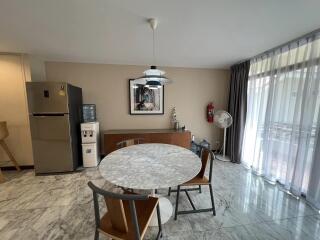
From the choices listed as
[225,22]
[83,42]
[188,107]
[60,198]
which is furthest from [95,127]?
[225,22]

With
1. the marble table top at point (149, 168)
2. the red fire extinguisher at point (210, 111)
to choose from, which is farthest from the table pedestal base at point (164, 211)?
the red fire extinguisher at point (210, 111)

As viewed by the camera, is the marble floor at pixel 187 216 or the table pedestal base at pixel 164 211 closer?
the marble floor at pixel 187 216

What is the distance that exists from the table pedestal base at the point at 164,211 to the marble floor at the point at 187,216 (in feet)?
0.24

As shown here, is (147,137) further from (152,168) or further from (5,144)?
(5,144)

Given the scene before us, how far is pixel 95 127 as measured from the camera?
11.1ft

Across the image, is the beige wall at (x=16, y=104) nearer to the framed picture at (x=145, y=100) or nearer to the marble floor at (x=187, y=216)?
the marble floor at (x=187, y=216)

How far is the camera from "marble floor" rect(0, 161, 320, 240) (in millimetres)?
1705

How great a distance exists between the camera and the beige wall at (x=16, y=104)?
302 cm

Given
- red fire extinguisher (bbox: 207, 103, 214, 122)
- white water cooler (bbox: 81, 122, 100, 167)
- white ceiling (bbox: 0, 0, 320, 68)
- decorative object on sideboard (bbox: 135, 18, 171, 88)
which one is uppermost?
white ceiling (bbox: 0, 0, 320, 68)

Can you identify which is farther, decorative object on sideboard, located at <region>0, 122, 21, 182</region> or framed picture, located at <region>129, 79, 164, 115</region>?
framed picture, located at <region>129, 79, 164, 115</region>

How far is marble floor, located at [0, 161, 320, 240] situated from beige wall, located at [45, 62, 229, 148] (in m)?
1.64

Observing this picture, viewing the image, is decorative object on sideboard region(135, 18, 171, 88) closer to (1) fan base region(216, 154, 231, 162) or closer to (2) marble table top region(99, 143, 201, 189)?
(2) marble table top region(99, 143, 201, 189)

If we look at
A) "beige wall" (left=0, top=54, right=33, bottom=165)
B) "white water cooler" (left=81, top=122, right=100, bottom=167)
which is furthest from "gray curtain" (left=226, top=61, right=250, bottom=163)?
"beige wall" (left=0, top=54, right=33, bottom=165)

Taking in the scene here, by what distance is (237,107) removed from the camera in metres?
3.64
